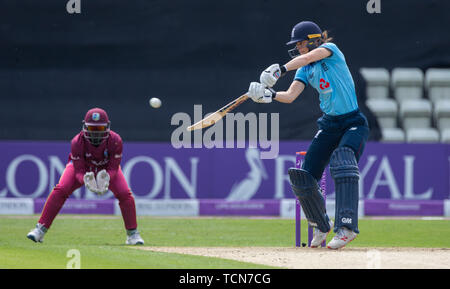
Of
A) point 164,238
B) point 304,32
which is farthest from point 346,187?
point 164,238

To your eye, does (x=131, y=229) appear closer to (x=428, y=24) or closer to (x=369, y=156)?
(x=369, y=156)

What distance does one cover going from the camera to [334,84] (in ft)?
23.1

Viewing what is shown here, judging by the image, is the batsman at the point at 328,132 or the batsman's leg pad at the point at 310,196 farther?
the batsman's leg pad at the point at 310,196

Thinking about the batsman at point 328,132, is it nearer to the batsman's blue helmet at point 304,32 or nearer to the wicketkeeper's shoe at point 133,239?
the batsman's blue helmet at point 304,32

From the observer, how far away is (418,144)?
1354cm

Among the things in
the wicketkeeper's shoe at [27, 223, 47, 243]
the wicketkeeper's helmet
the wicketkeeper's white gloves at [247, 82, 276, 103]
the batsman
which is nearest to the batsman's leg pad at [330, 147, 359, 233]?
the batsman

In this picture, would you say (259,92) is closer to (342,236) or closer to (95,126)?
(342,236)

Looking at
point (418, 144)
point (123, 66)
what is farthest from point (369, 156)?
point (123, 66)

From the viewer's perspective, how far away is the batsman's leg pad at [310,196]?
23.5 feet

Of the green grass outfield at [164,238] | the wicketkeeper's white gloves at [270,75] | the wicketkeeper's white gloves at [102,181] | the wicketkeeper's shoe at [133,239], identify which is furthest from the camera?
the wicketkeeper's shoe at [133,239]

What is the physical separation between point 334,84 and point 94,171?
264cm

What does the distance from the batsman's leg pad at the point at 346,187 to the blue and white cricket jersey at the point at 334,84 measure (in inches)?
15.5

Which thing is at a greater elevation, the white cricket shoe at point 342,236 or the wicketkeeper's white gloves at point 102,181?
the wicketkeeper's white gloves at point 102,181

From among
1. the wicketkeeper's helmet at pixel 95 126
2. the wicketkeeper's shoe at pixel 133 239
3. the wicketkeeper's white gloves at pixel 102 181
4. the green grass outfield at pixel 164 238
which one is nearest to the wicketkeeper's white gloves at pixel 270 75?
the green grass outfield at pixel 164 238
